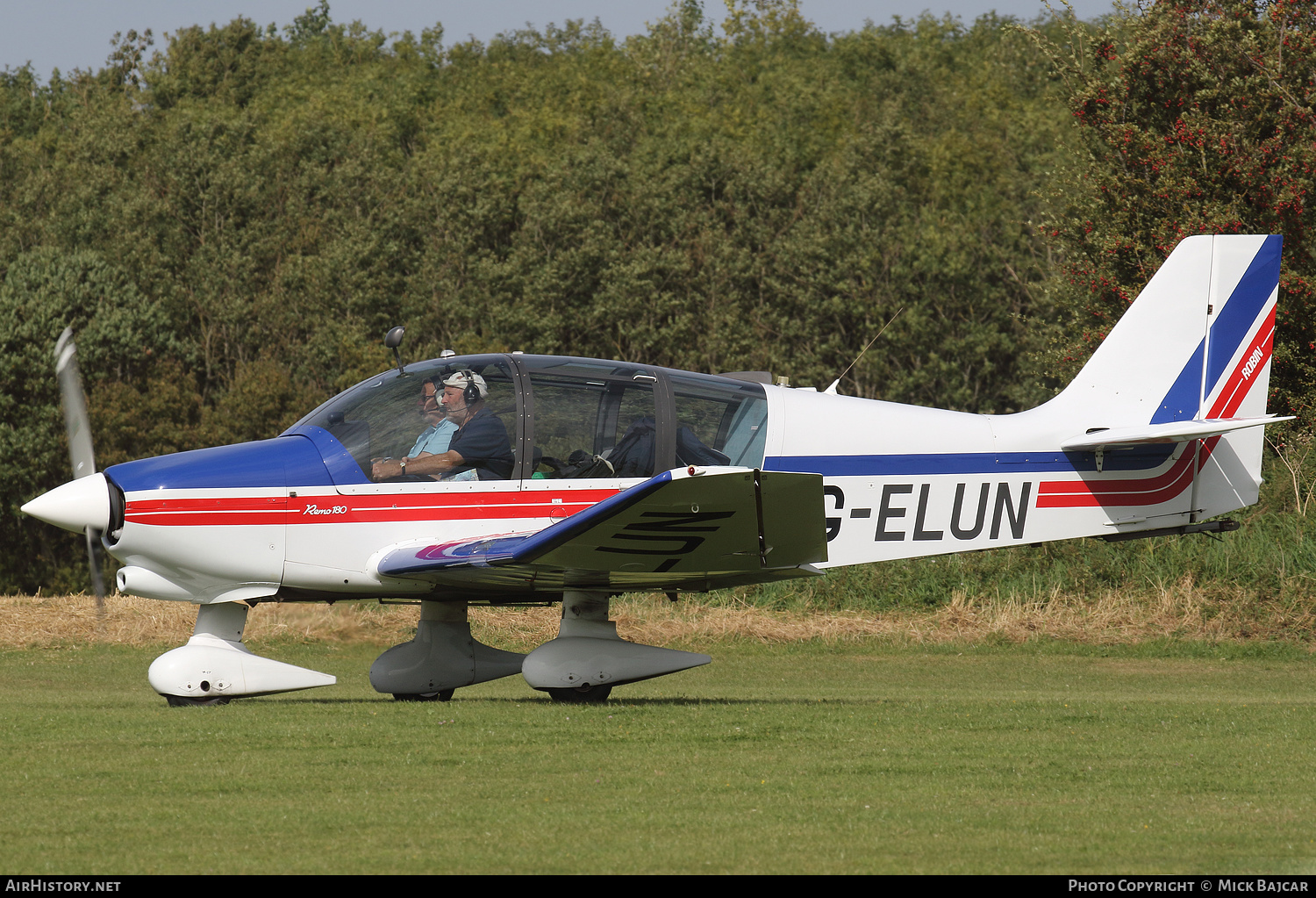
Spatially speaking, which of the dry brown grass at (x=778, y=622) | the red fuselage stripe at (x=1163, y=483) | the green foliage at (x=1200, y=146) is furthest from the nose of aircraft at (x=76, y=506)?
the green foliage at (x=1200, y=146)

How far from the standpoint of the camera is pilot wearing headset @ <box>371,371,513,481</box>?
8.93 metres

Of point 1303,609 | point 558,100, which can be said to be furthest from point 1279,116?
point 558,100

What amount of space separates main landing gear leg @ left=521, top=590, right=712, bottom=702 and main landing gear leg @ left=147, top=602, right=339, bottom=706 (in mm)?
1378

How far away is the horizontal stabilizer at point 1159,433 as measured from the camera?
9633 mm

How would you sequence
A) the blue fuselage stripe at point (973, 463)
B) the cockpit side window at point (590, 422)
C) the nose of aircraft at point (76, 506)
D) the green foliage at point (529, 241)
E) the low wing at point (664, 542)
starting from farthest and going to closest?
the green foliage at point (529, 241) < the blue fuselage stripe at point (973, 463) < the cockpit side window at point (590, 422) < the nose of aircraft at point (76, 506) < the low wing at point (664, 542)

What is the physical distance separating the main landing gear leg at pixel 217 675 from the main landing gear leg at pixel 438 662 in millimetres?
991

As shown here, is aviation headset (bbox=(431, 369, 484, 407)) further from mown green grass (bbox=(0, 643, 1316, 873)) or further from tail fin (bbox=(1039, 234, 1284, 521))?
tail fin (bbox=(1039, 234, 1284, 521))

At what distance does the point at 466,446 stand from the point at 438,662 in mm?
1796

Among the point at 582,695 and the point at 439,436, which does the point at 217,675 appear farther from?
the point at 582,695

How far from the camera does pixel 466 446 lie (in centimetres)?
896

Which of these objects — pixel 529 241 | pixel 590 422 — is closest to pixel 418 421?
pixel 590 422

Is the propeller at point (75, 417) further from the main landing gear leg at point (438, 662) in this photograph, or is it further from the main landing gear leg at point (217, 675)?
the main landing gear leg at point (438, 662)

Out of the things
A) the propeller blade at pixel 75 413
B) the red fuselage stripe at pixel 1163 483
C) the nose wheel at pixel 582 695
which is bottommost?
the nose wheel at pixel 582 695
